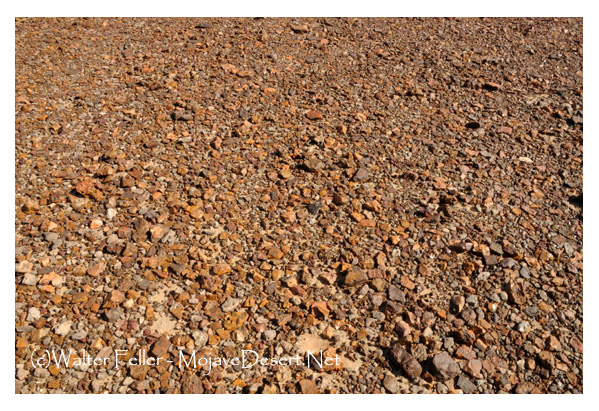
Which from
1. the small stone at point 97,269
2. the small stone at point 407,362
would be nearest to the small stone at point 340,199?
the small stone at point 407,362

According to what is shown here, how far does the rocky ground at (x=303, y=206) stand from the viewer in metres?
3.03

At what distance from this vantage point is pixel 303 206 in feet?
13.3

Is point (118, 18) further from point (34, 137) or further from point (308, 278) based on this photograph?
point (308, 278)

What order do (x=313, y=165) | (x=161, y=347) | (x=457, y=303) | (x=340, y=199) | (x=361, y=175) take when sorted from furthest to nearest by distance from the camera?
1. (x=313, y=165)
2. (x=361, y=175)
3. (x=340, y=199)
4. (x=457, y=303)
5. (x=161, y=347)

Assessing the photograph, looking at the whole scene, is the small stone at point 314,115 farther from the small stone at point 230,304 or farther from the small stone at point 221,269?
the small stone at point 230,304

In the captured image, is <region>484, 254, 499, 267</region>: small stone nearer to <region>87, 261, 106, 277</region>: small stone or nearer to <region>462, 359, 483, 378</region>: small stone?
<region>462, 359, 483, 378</region>: small stone

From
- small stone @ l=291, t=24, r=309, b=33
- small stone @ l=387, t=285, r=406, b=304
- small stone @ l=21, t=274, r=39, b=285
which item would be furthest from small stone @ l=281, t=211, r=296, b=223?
small stone @ l=291, t=24, r=309, b=33

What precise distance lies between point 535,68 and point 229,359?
506 centimetres

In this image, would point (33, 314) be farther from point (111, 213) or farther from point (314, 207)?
point (314, 207)

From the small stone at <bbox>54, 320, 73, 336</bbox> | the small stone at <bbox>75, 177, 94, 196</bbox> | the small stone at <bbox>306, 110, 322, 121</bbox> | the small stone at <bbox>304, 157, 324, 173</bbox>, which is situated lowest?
the small stone at <bbox>54, 320, 73, 336</bbox>

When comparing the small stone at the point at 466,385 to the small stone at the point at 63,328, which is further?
the small stone at the point at 63,328

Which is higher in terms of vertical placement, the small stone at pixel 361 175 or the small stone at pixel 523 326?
the small stone at pixel 361 175

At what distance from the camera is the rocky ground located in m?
3.03

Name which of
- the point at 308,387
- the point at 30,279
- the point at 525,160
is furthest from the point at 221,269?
the point at 525,160
